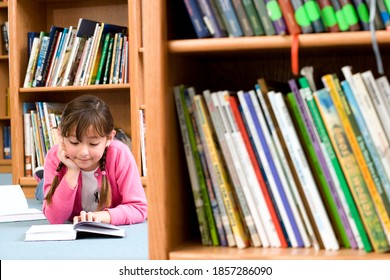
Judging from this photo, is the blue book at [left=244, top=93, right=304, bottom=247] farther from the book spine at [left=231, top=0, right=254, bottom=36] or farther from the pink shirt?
the pink shirt

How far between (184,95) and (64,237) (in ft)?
3.80

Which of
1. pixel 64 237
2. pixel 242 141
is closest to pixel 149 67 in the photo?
pixel 242 141

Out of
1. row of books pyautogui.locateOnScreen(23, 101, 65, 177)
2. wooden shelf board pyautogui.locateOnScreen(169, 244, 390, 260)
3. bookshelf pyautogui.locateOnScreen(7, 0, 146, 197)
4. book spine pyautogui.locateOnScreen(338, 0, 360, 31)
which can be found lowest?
wooden shelf board pyautogui.locateOnScreen(169, 244, 390, 260)

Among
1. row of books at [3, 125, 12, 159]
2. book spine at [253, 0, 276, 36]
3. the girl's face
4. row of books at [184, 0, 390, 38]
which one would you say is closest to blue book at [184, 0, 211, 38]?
row of books at [184, 0, 390, 38]

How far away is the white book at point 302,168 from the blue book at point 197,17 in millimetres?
177

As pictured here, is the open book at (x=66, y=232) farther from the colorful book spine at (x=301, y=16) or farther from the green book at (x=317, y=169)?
the colorful book spine at (x=301, y=16)

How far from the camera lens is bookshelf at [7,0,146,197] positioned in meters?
3.58

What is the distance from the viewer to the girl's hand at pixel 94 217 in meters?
2.47

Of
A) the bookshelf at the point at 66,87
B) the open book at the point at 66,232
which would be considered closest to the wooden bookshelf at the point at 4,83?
the bookshelf at the point at 66,87

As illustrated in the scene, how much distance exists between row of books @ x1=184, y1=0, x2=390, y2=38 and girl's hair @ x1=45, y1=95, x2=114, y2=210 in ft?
4.10

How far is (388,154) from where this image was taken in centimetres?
129

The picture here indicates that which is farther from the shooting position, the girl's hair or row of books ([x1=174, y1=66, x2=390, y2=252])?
the girl's hair

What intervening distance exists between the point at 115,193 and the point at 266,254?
150 centimetres
